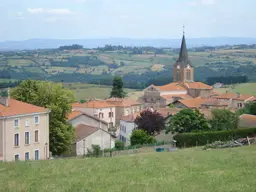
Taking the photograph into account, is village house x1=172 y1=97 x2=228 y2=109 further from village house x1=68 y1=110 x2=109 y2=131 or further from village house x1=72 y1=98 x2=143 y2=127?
village house x1=68 y1=110 x2=109 y2=131

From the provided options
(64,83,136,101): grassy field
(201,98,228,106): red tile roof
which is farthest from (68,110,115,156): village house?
(64,83,136,101): grassy field

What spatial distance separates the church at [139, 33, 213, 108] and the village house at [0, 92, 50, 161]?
6900cm

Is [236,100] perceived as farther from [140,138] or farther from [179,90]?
[140,138]

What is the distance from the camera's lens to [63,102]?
51469 mm

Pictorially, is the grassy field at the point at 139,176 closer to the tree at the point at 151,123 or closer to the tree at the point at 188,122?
the tree at the point at 188,122

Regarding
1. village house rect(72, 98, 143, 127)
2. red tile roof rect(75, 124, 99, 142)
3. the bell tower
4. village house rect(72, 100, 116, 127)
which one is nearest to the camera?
red tile roof rect(75, 124, 99, 142)

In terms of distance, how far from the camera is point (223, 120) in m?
64.2

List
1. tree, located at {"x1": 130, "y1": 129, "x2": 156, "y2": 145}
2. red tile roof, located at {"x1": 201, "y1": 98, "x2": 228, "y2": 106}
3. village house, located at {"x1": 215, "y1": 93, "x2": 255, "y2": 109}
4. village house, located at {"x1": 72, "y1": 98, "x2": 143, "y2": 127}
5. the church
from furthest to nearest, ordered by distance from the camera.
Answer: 1. the church
2. village house, located at {"x1": 215, "y1": 93, "x2": 255, "y2": 109}
3. red tile roof, located at {"x1": 201, "y1": 98, "x2": 228, "y2": 106}
4. village house, located at {"x1": 72, "y1": 98, "x2": 143, "y2": 127}
5. tree, located at {"x1": 130, "y1": 129, "x2": 156, "y2": 145}

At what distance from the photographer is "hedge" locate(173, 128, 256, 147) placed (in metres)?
50.0

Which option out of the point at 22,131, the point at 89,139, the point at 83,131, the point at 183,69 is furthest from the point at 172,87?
the point at 22,131

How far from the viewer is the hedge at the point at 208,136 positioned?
5003cm

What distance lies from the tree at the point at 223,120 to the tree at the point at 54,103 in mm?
18660

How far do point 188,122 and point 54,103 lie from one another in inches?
626

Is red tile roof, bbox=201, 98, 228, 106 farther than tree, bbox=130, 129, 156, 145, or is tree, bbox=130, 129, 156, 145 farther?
red tile roof, bbox=201, 98, 228, 106
